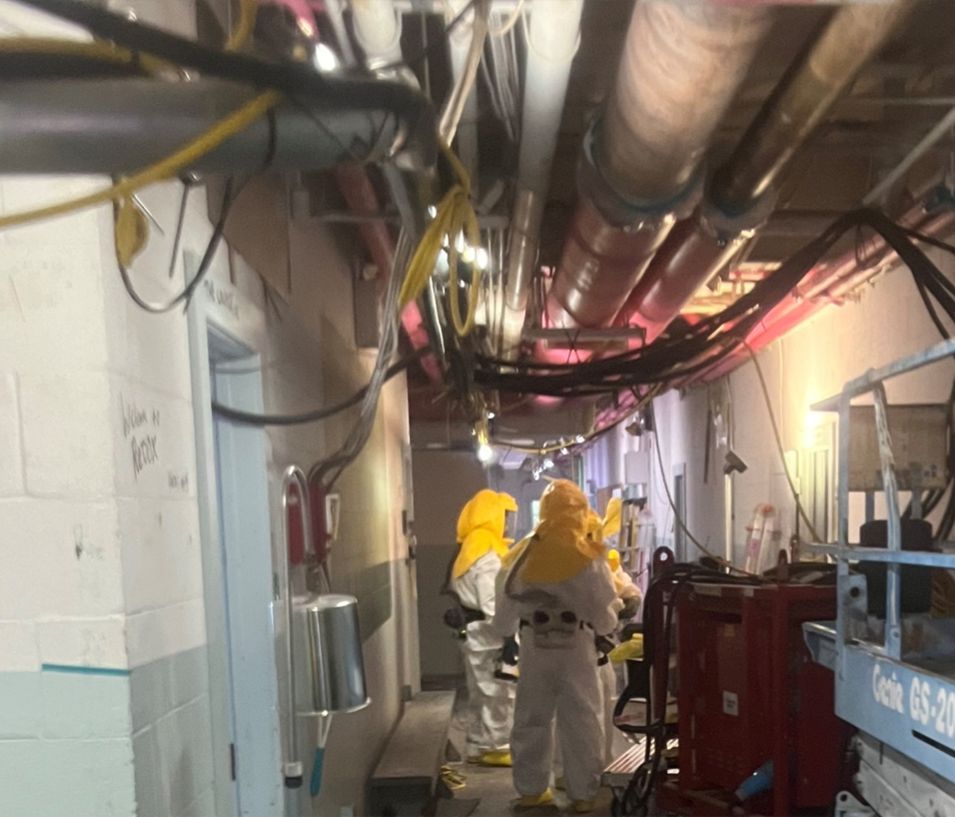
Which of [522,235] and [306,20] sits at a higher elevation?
[306,20]

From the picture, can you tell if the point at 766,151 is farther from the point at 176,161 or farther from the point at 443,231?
the point at 176,161

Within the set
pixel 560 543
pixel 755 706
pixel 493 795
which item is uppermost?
pixel 560 543

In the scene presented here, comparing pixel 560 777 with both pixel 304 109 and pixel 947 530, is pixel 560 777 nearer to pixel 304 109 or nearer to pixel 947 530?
pixel 947 530

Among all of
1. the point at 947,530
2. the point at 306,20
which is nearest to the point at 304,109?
the point at 306,20

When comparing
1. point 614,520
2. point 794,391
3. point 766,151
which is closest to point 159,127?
point 766,151

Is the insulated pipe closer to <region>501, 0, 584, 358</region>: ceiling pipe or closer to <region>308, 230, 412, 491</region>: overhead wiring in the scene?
<region>501, 0, 584, 358</region>: ceiling pipe

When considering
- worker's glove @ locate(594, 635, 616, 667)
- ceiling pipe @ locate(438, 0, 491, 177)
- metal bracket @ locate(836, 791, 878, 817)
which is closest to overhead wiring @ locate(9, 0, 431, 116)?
ceiling pipe @ locate(438, 0, 491, 177)

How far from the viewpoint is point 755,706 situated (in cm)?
347

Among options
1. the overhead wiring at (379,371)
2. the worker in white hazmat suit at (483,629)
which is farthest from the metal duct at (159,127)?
the worker in white hazmat suit at (483,629)

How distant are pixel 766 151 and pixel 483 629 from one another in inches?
181

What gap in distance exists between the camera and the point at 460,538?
21.6ft

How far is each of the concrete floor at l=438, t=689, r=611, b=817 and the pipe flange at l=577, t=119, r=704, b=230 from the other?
3755 mm

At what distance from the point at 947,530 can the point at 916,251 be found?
3.28 feet

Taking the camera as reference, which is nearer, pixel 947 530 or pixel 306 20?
pixel 306 20
